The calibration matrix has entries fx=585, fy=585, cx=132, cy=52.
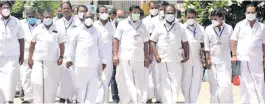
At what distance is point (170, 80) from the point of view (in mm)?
9750

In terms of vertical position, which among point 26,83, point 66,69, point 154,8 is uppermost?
point 154,8

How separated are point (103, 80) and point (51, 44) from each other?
41.7 inches

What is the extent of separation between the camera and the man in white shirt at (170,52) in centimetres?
973

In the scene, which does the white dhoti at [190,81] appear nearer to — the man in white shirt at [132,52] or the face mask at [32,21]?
the man in white shirt at [132,52]

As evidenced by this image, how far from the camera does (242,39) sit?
379 inches

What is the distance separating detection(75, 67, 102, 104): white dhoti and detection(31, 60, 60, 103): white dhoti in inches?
17.0

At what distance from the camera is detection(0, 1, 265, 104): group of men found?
369 inches

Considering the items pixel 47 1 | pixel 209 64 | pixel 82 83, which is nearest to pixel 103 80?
pixel 82 83

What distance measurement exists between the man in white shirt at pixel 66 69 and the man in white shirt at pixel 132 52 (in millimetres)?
953

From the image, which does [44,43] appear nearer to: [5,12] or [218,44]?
[5,12]

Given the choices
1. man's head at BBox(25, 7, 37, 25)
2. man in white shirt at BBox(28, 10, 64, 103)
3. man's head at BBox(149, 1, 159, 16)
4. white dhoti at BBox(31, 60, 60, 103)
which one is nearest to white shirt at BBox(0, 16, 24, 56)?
man in white shirt at BBox(28, 10, 64, 103)

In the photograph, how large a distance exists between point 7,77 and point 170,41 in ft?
8.94

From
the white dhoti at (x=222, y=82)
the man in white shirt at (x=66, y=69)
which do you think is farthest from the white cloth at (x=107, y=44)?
the white dhoti at (x=222, y=82)

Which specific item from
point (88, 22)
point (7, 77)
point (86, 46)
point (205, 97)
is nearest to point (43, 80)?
point (7, 77)
